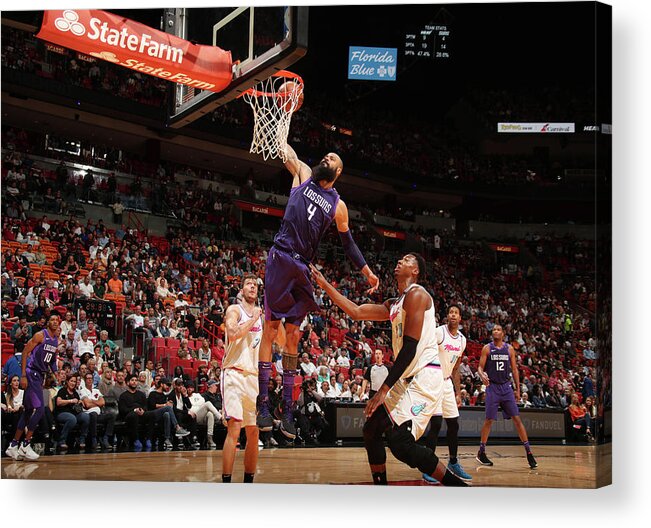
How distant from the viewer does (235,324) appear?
324 inches

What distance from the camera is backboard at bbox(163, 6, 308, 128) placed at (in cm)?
788

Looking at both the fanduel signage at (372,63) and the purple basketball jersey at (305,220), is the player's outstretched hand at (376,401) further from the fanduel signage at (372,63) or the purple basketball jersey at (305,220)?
the fanduel signage at (372,63)

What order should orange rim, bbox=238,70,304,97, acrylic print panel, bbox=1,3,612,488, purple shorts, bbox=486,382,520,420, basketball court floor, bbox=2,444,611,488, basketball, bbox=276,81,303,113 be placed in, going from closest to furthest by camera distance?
basketball court floor, bbox=2,444,611,488
acrylic print panel, bbox=1,3,612,488
purple shorts, bbox=486,382,520,420
orange rim, bbox=238,70,304,97
basketball, bbox=276,81,303,113

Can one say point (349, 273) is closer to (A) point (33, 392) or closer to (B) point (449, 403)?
(B) point (449, 403)

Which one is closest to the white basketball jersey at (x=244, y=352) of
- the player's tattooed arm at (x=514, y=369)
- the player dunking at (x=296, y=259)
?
the player dunking at (x=296, y=259)

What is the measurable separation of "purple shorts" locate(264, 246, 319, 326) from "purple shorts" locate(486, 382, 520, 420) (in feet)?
7.96

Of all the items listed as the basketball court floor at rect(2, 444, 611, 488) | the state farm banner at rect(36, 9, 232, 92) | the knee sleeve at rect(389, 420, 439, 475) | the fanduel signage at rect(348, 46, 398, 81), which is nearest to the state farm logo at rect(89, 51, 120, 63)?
the state farm banner at rect(36, 9, 232, 92)

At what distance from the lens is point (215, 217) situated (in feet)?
33.1

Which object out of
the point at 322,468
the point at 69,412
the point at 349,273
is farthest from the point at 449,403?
the point at 69,412

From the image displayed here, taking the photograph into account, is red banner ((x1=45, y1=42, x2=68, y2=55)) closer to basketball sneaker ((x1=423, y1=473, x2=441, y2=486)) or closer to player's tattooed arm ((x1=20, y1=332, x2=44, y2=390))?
player's tattooed arm ((x1=20, y1=332, x2=44, y2=390))

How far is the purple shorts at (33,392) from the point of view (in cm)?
878

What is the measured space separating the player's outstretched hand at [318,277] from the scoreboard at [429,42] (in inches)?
108

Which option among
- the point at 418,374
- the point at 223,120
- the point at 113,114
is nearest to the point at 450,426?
the point at 418,374

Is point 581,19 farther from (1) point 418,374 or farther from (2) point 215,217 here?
(2) point 215,217
